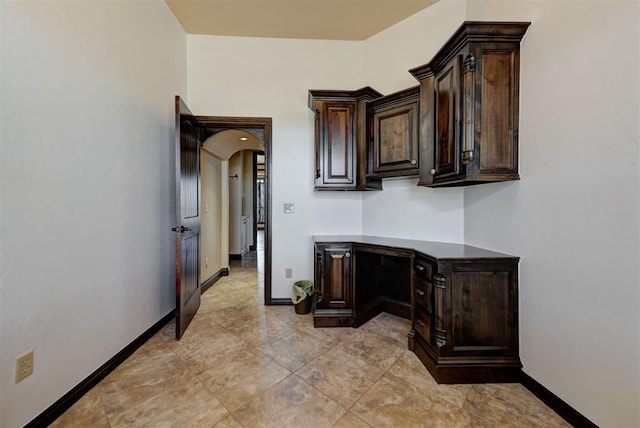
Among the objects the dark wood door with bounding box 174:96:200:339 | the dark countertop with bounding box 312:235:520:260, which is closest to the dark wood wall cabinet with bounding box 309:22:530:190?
the dark countertop with bounding box 312:235:520:260

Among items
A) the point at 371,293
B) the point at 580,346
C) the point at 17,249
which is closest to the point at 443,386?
the point at 580,346

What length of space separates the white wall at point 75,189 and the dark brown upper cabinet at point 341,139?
153cm

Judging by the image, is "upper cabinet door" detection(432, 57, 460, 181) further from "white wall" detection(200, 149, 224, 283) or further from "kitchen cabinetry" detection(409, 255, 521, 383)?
"white wall" detection(200, 149, 224, 283)

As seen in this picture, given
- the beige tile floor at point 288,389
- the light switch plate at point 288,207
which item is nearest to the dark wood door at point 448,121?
the beige tile floor at point 288,389

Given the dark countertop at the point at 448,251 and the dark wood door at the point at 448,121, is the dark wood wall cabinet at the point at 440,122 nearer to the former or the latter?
the dark wood door at the point at 448,121

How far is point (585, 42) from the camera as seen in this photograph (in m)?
1.29

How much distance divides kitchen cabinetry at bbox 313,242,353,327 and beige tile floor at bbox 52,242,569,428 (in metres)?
0.17

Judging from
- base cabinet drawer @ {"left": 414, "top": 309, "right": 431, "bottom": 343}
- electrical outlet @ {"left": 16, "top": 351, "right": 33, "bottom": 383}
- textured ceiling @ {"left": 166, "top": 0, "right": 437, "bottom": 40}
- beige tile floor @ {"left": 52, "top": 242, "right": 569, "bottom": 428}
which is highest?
textured ceiling @ {"left": 166, "top": 0, "right": 437, "bottom": 40}

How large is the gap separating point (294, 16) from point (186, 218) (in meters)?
2.32

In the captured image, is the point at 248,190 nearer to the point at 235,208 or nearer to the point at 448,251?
the point at 235,208

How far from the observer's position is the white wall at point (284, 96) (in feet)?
9.74

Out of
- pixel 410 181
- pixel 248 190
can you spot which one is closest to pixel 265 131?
pixel 410 181

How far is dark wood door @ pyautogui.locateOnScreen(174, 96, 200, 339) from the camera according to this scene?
2.17 meters

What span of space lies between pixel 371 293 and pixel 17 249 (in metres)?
2.57
